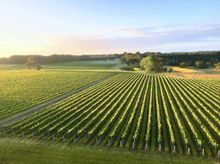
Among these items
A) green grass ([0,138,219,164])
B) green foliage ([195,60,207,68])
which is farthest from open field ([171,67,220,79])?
green grass ([0,138,219,164])

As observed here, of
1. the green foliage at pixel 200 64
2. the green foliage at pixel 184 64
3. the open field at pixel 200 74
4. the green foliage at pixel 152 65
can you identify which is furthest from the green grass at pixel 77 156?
the green foliage at pixel 200 64

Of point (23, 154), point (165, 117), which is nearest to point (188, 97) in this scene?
point (165, 117)

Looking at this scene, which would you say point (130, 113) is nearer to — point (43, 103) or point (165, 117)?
point (165, 117)

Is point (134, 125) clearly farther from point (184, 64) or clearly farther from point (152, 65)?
point (184, 64)

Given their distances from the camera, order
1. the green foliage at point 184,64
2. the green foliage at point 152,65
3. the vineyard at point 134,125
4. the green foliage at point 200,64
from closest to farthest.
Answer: the vineyard at point 134,125, the green foliage at point 152,65, the green foliage at point 200,64, the green foliage at point 184,64

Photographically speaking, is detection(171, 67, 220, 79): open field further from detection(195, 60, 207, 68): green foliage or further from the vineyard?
the vineyard

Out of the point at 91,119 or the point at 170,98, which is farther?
the point at 170,98

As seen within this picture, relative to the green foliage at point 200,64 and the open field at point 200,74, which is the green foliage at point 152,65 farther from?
the green foliage at point 200,64
